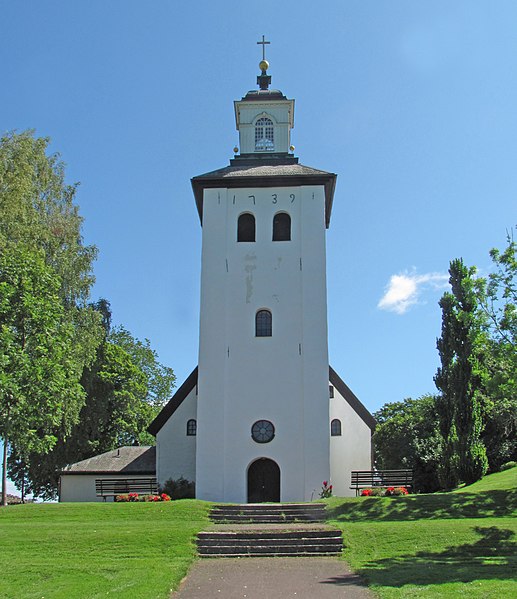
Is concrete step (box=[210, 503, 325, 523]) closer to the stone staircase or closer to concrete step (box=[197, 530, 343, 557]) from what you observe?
the stone staircase

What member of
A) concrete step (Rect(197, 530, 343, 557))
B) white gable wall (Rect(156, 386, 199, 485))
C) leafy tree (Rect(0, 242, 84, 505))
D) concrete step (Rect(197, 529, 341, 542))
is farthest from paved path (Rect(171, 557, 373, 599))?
white gable wall (Rect(156, 386, 199, 485))

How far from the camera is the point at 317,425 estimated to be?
2506 cm

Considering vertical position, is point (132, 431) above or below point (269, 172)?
below

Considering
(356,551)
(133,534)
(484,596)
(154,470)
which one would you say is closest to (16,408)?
(133,534)

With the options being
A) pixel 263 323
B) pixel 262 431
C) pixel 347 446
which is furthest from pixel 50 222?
pixel 347 446

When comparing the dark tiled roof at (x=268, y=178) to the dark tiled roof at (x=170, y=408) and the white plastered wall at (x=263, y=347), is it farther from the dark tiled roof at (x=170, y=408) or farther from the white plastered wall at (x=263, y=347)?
the dark tiled roof at (x=170, y=408)

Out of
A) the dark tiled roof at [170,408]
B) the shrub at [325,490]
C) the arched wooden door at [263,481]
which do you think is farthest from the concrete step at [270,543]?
the dark tiled roof at [170,408]

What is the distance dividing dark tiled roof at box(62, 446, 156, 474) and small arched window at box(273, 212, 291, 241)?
12.2 meters

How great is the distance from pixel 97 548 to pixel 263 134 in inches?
857

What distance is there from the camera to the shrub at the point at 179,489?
26.1m

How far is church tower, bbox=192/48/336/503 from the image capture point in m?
25.0

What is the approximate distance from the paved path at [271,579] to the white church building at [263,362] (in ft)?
33.0

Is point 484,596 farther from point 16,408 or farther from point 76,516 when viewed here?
point 16,408

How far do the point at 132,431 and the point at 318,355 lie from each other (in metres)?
19.8
